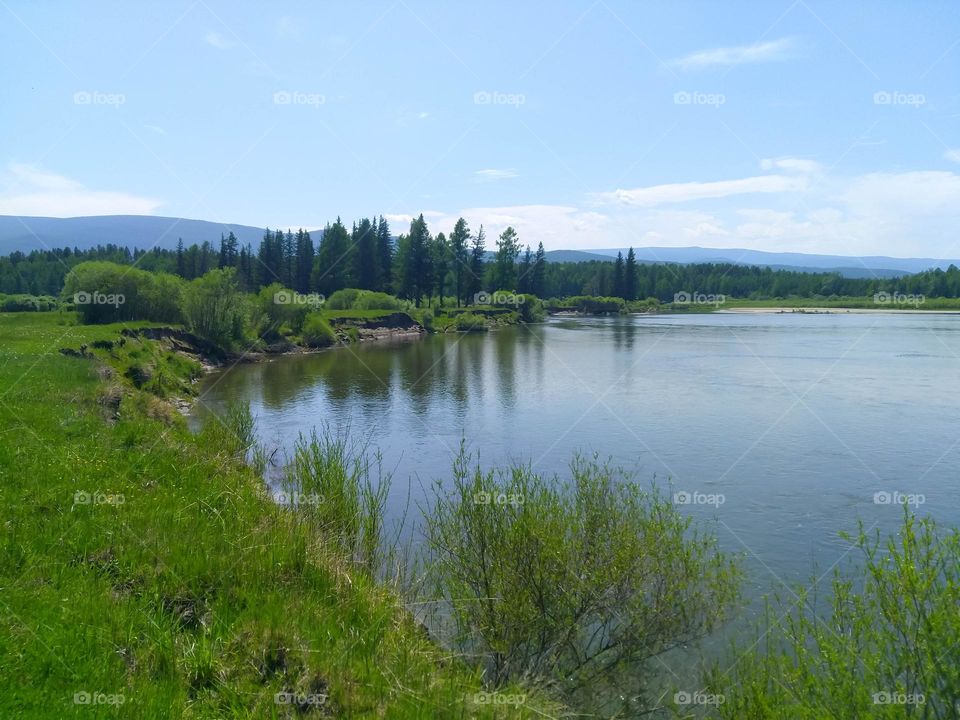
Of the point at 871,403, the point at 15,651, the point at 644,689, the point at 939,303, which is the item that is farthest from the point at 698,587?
the point at 939,303

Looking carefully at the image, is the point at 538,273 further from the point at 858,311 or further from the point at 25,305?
the point at 25,305

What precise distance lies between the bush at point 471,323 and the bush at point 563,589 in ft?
259

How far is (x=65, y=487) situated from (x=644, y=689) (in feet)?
31.2

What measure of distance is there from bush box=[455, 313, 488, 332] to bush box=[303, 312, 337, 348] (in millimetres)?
24504

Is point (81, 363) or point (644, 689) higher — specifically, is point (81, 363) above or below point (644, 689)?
above

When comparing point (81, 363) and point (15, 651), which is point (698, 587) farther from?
point (81, 363)

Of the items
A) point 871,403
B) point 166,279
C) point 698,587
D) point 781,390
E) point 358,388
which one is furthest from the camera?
point 166,279

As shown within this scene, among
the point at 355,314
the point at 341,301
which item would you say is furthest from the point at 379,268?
the point at 355,314

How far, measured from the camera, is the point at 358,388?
129ft

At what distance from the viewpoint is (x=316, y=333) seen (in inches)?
2589

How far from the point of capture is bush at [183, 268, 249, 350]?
51281mm

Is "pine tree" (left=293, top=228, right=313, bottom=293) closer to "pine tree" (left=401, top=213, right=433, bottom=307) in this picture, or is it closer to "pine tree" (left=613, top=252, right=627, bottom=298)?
"pine tree" (left=401, top=213, right=433, bottom=307)

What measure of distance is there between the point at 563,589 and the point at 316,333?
193 feet

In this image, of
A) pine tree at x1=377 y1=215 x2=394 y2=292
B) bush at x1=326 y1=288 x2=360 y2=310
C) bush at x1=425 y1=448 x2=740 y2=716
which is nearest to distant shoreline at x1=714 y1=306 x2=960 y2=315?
pine tree at x1=377 y1=215 x2=394 y2=292
